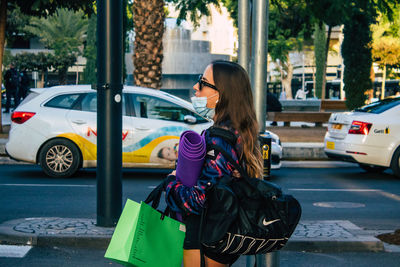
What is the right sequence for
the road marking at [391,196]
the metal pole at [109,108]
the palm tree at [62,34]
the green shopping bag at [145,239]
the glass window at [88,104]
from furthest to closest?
1. the palm tree at [62,34]
2. the glass window at [88,104]
3. the road marking at [391,196]
4. the metal pole at [109,108]
5. the green shopping bag at [145,239]

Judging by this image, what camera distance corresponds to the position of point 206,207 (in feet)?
9.04

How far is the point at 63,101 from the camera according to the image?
11.0 meters

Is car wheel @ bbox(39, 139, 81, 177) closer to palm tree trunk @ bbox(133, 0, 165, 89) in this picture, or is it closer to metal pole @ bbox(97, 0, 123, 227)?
metal pole @ bbox(97, 0, 123, 227)

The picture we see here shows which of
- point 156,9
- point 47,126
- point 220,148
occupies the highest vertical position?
point 156,9

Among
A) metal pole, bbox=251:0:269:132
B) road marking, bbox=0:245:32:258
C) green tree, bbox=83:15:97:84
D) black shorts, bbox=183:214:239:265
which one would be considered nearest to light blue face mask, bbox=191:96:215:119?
black shorts, bbox=183:214:239:265

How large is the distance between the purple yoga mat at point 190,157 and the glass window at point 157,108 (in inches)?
320

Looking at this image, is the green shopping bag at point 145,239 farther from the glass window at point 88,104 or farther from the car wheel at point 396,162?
the car wheel at point 396,162

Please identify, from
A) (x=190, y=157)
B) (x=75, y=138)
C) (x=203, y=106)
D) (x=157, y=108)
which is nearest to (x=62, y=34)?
(x=157, y=108)

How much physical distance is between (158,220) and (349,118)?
932 cm

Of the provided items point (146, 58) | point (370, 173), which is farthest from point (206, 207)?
point (146, 58)

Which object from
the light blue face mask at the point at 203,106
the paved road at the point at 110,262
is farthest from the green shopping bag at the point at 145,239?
the paved road at the point at 110,262

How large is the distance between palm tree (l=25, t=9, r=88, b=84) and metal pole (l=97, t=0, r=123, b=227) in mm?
51850

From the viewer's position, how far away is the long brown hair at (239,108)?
2941 mm

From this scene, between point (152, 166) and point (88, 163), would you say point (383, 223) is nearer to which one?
point (152, 166)
